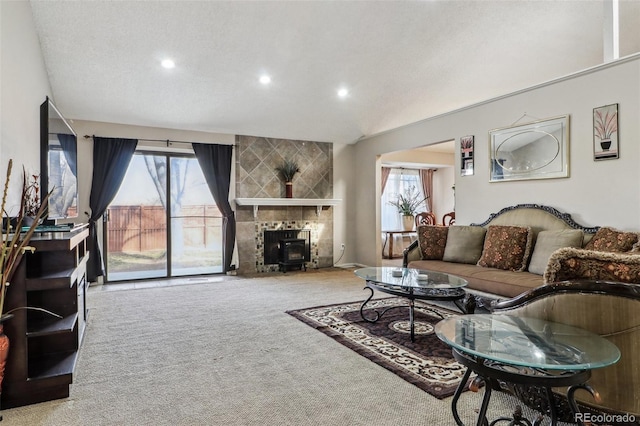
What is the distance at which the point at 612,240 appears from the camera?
3283 millimetres

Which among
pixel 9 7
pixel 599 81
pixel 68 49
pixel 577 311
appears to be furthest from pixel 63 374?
pixel 599 81

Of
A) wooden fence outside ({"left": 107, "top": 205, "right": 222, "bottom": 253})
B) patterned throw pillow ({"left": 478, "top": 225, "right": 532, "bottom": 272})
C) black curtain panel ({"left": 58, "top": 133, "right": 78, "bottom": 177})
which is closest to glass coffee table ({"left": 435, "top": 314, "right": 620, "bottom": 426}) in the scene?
patterned throw pillow ({"left": 478, "top": 225, "right": 532, "bottom": 272})

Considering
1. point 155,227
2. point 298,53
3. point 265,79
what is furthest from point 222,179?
point 298,53

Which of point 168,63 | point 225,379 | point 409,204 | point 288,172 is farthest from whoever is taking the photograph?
point 409,204

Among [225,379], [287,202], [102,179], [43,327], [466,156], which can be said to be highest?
[466,156]

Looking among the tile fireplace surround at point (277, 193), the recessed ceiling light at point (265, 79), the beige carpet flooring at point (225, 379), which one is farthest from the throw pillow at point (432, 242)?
the recessed ceiling light at point (265, 79)

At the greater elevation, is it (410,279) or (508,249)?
(508,249)

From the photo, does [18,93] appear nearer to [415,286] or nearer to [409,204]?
[415,286]

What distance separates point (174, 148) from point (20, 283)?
4250mm

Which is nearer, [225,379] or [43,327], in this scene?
[43,327]

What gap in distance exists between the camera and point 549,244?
3738 mm

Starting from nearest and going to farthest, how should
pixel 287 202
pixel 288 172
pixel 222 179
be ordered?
1. pixel 222 179
2. pixel 287 202
3. pixel 288 172

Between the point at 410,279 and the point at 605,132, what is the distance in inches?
93.3

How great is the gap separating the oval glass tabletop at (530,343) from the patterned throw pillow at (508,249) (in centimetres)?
222
